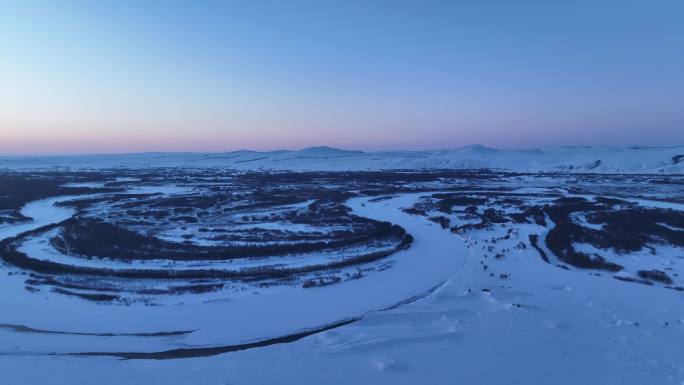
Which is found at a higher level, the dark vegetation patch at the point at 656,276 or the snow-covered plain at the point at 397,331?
the dark vegetation patch at the point at 656,276

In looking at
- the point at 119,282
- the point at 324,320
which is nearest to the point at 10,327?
the point at 119,282

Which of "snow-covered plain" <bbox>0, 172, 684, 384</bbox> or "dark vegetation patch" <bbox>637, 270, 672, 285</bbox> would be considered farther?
"dark vegetation patch" <bbox>637, 270, 672, 285</bbox>

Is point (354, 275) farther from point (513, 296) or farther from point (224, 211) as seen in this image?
point (224, 211)

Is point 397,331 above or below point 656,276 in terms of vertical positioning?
below

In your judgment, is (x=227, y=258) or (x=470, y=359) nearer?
(x=470, y=359)

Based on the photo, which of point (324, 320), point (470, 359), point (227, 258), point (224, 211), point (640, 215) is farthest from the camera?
point (224, 211)

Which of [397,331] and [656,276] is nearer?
[397,331]

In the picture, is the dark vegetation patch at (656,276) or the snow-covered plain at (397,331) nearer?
the snow-covered plain at (397,331)

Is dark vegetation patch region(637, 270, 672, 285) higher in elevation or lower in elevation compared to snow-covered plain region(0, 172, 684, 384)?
higher
